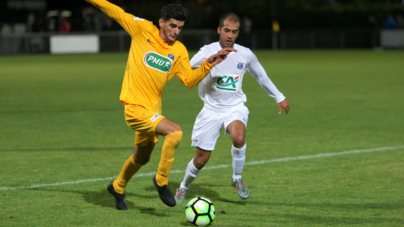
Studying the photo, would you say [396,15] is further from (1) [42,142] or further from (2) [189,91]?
Answer: (1) [42,142]

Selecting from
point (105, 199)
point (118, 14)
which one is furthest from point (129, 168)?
point (118, 14)

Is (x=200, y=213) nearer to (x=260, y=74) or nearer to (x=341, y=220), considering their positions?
(x=341, y=220)

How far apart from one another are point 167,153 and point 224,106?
113 cm

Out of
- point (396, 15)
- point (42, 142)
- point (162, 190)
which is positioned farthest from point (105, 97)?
point (396, 15)

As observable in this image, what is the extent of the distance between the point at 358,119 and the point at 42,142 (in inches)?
236

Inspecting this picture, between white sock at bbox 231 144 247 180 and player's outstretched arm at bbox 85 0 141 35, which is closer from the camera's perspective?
player's outstretched arm at bbox 85 0 141 35

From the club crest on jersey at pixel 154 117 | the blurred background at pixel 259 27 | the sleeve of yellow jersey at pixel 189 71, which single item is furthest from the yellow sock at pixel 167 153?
the blurred background at pixel 259 27

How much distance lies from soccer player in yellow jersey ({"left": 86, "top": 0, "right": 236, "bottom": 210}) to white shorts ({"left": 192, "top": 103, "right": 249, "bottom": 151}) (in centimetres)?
60

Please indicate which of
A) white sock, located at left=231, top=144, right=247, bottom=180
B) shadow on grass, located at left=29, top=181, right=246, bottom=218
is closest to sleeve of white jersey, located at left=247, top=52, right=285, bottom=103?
white sock, located at left=231, top=144, right=247, bottom=180

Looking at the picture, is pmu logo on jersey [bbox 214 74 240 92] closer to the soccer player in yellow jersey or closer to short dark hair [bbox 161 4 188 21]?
the soccer player in yellow jersey

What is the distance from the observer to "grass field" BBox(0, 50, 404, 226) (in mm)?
4977

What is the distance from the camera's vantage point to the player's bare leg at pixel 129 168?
5.10m

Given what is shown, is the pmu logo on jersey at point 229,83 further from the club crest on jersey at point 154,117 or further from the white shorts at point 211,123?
the club crest on jersey at point 154,117

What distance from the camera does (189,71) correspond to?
5137mm
